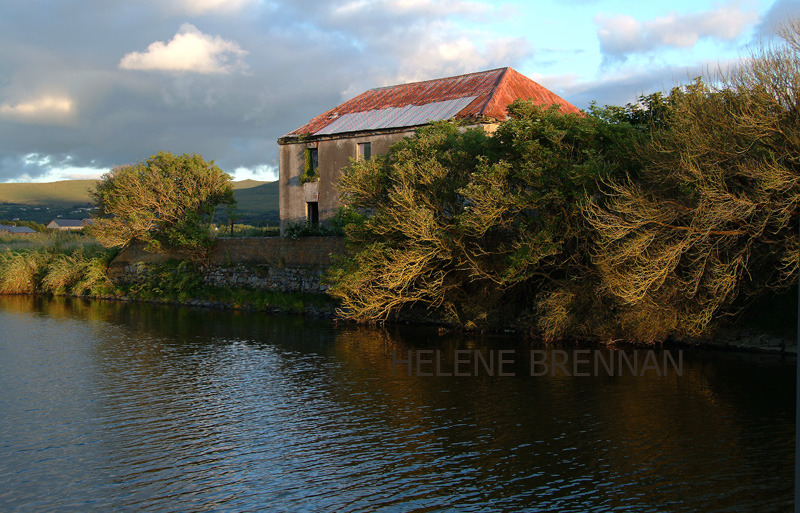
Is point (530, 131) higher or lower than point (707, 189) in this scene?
higher

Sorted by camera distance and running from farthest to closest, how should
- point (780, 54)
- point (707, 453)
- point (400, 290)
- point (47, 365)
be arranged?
point (400, 290) → point (47, 365) → point (780, 54) → point (707, 453)

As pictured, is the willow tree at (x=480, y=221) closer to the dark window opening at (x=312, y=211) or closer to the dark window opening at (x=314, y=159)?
the dark window opening at (x=314, y=159)

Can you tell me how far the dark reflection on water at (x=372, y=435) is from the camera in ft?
34.3

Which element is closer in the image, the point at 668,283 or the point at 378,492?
the point at 378,492

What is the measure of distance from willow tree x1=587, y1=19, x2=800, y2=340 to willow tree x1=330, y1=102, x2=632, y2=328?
6.13 feet

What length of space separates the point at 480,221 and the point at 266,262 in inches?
652

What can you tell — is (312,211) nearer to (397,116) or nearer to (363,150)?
(363,150)

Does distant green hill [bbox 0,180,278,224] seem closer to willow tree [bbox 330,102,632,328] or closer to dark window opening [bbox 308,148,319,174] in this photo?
dark window opening [bbox 308,148,319,174]

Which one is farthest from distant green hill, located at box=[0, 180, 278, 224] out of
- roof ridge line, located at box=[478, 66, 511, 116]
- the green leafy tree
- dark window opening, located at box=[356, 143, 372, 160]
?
roof ridge line, located at box=[478, 66, 511, 116]

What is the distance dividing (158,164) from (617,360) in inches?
1155

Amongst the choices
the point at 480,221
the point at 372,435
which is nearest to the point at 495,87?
the point at 480,221

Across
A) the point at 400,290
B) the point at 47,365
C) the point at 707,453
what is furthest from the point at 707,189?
the point at 47,365

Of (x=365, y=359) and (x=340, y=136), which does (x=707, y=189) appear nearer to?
(x=365, y=359)

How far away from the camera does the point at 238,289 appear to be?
36281 mm
